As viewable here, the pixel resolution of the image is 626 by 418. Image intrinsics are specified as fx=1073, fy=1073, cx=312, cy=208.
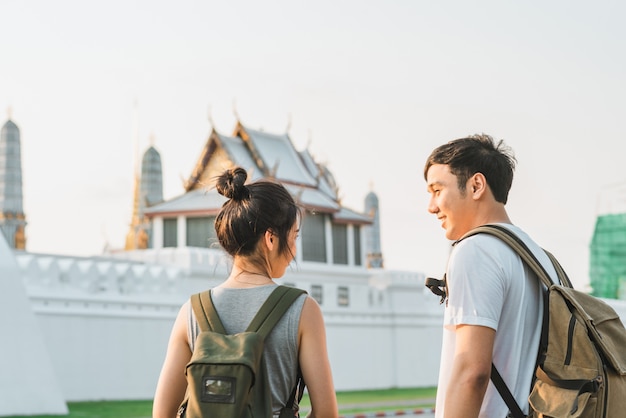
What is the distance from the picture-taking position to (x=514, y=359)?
2.44 metres

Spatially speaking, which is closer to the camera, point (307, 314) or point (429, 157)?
point (307, 314)

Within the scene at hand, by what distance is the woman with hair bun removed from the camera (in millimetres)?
2377

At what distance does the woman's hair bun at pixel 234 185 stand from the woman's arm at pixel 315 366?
1.07ft

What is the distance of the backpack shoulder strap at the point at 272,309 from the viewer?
7.77 feet

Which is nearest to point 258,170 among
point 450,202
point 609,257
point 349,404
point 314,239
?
point 314,239

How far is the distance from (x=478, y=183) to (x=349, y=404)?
1778 cm

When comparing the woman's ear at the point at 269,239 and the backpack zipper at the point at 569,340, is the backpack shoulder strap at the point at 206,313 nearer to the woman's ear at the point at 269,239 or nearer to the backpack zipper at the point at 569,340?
the woman's ear at the point at 269,239

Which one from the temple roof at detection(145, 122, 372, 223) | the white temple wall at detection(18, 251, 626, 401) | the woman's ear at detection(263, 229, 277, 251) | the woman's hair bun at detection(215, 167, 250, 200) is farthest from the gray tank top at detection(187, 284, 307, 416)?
the temple roof at detection(145, 122, 372, 223)

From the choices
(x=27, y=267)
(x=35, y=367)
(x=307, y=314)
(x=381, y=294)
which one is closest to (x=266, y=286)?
(x=307, y=314)

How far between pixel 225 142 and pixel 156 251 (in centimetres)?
548

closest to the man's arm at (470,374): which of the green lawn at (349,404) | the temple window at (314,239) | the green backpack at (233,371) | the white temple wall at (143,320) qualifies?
the green backpack at (233,371)

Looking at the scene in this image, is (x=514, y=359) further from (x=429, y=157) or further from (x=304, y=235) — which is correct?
(x=304, y=235)

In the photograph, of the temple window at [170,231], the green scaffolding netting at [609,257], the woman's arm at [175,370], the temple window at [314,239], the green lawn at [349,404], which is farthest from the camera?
the green scaffolding netting at [609,257]

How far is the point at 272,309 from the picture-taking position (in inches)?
94.2
